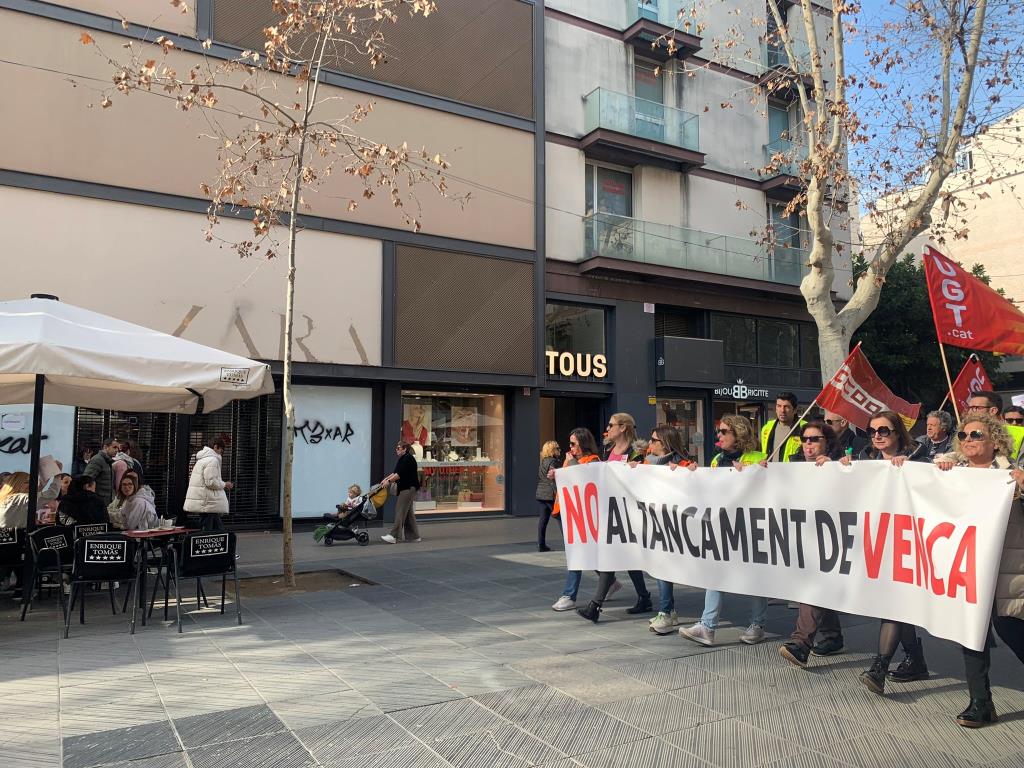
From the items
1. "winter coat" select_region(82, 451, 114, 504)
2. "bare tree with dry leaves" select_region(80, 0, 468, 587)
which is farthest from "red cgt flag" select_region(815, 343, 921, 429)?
"winter coat" select_region(82, 451, 114, 504)

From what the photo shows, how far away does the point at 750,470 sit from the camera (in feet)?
18.7

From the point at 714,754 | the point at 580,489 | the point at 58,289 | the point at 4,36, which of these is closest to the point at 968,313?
the point at 580,489

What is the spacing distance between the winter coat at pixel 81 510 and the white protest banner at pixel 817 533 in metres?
5.46

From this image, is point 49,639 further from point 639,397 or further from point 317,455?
point 639,397

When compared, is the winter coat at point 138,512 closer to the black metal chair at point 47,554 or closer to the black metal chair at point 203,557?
the black metal chair at point 47,554

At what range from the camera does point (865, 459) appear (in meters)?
5.80

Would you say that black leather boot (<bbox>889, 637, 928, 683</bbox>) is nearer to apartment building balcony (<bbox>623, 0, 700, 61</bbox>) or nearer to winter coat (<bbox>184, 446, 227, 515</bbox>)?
winter coat (<bbox>184, 446, 227, 515</bbox>)

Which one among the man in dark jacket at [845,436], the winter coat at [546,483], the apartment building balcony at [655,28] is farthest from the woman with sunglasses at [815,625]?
the apartment building balcony at [655,28]

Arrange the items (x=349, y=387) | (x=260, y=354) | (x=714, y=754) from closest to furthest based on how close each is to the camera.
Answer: (x=714, y=754) < (x=260, y=354) < (x=349, y=387)

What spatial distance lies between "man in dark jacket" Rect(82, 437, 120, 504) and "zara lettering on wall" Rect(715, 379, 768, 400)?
14901 millimetres

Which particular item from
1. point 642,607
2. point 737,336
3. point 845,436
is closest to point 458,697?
point 642,607

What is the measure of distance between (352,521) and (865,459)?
9.25 m

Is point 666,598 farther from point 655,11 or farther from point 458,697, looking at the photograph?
point 655,11

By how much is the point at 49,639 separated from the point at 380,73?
505 inches
